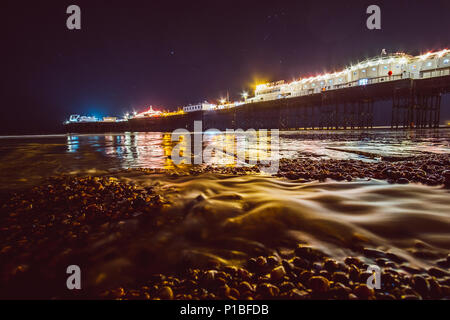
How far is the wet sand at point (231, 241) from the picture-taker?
5.00 feet

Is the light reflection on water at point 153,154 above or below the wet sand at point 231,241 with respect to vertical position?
above

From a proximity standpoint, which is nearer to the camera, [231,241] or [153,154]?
[231,241]

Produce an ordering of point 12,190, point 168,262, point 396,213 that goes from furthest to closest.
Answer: point 12,190, point 396,213, point 168,262

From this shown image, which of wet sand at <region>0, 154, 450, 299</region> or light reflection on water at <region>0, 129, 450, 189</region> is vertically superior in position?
light reflection on water at <region>0, 129, 450, 189</region>

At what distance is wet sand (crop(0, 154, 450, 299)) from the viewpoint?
1.52 m

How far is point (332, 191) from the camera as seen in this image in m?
3.63

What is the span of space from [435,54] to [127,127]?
342 ft

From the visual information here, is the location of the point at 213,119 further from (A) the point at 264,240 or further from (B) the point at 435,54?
(A) the point at 264,240

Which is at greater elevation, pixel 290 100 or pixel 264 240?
pixel 290 100

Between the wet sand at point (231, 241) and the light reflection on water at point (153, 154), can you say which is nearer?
the wet sand at point (231, 241)

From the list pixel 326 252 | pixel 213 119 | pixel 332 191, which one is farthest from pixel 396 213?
pixel 213 119

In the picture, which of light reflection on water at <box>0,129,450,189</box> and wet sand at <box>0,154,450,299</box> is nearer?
wet sand at <box>0,154,450,299</box>

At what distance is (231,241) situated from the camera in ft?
7.06

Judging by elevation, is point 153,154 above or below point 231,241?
above
